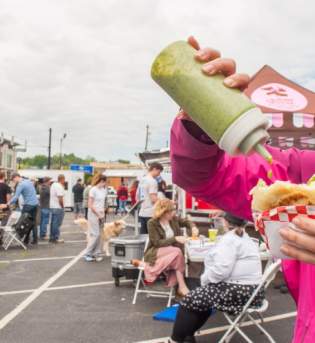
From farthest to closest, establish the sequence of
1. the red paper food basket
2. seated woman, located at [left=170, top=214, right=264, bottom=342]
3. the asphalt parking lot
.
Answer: the asphalt parking lot < seated woman, located at [left=170, top=214, right=264, bottom=342] < the red paper food basket

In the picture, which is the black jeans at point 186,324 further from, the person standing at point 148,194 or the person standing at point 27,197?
the person standing at point 27,197

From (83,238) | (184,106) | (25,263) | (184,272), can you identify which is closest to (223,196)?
(184,106)

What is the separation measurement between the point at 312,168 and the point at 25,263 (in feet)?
27.8

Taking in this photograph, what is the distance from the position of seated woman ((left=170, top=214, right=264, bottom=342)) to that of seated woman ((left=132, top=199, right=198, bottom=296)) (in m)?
1.47

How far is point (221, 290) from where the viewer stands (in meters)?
4.47

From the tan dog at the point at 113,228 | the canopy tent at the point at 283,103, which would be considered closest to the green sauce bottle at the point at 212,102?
the canopy tent at the point at 283,103

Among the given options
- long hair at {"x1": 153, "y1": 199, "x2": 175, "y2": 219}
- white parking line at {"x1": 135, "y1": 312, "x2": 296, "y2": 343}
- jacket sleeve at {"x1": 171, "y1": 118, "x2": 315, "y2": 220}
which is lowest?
white parking line at {"x1": 135, "y1": 312, "x2": 296, "y2": 343}

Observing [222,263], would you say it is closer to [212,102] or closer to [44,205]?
[212,102]

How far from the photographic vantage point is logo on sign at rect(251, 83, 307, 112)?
6.64 metres

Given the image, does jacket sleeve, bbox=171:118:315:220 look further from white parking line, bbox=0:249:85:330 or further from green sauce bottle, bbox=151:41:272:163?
white parking line, bbox=0:249:85:330

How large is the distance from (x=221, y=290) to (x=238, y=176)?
10.7 feet

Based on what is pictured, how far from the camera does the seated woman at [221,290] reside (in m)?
4.45

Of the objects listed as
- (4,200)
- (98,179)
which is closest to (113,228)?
(98,179)

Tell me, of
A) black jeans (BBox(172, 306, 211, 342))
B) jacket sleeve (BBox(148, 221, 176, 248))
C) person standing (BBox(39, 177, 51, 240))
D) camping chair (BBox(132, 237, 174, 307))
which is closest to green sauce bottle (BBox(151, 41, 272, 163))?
black jeans (BBox(172, 306, 211, 342))
